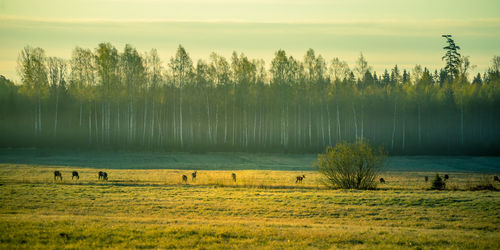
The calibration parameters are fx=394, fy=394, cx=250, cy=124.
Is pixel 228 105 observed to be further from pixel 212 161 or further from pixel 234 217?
pixel 234 217

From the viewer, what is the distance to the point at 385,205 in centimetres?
2331

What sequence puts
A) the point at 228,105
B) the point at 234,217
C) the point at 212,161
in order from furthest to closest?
the point at 228,105 < the point at 212,161 < the point at 234,217

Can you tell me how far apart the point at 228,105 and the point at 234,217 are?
188ft

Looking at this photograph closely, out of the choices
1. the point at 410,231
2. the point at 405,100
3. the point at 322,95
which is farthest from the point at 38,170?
the point at 405,100

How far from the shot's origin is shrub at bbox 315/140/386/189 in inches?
1186

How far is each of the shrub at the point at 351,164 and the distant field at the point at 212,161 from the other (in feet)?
68.0

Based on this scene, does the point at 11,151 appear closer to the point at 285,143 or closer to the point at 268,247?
the point at 285,143

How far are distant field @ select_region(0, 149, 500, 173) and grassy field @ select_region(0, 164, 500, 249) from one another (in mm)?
21033

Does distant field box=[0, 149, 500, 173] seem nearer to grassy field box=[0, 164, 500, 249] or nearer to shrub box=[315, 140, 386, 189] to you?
shrub box=[315, 140, 386, 189]

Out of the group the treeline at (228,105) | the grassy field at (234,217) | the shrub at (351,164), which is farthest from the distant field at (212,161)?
the grassy field at (234,217)

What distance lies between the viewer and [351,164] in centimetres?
3050

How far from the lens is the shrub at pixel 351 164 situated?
3012 cm

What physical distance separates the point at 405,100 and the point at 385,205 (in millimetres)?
62891

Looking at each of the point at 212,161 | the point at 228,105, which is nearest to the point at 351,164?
the point at 212,161
